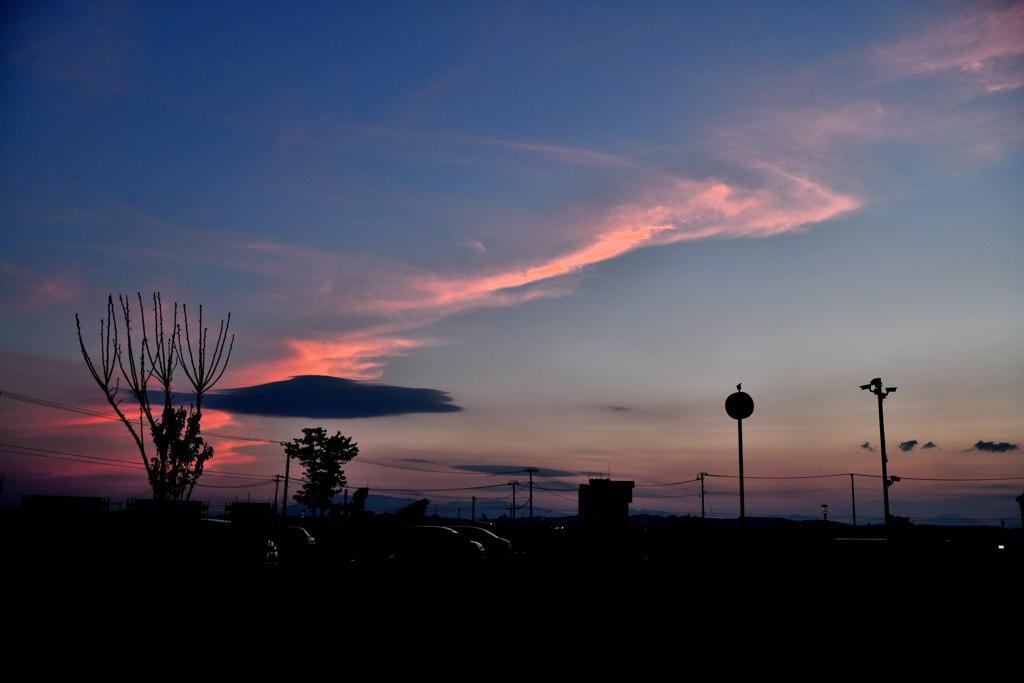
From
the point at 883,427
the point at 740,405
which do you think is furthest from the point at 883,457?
the point at 740,405

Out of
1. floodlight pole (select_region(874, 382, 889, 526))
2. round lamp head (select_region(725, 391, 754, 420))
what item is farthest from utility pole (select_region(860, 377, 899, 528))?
round lamp head (select_region(725, 391, 754, 420))

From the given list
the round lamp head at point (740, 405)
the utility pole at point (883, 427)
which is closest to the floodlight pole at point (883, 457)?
the utility pole at point (883, 427)

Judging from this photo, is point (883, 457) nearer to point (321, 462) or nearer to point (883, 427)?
point (883, 427)

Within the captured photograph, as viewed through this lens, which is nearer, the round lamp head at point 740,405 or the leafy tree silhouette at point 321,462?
the round lamp head at point 740,405

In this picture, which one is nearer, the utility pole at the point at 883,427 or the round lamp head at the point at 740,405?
the round lamp head at the point at 740,405

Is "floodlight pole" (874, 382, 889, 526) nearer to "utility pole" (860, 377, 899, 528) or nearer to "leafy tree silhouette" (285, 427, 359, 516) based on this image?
"utility pole" (860, 377, 899, 528)

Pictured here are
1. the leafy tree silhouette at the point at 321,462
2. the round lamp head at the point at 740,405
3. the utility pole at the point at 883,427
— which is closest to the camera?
the round lamp head at the point at 740,405

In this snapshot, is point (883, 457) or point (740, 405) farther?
point (883, 457)

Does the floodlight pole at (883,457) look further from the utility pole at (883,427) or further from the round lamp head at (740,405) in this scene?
the round lamp head at (740,405)

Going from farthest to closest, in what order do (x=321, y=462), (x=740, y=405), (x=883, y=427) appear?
(x=321, y=462) < (x=883, y=427) < (x=740, y=405)

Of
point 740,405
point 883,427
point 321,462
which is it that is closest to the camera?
point 740,405

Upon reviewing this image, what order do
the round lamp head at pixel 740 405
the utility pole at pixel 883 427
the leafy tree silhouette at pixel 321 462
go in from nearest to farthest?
the round lamp head at pixel 740 405 < the utility pole at pixel 883 427 < the leafy tree silhouette at pixel 321 462

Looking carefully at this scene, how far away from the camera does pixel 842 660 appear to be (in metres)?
10.6

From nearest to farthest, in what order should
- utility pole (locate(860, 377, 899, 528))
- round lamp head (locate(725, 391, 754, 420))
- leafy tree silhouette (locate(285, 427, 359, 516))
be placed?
1. round lamp head (locate(725, 391, 754, 420))
2. utility pole (locate(860, 377, 899, 528))
3. leafy tree silhouette (locate(285, 427, 359, 516))
